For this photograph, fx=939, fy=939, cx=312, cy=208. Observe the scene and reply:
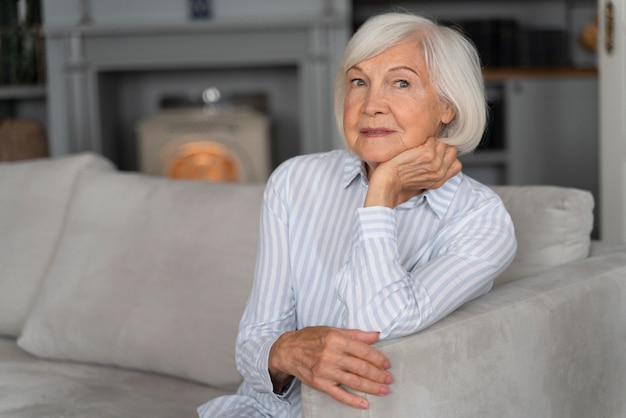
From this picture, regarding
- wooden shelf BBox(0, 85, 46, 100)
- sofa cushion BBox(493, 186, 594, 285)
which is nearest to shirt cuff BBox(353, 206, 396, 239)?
sofa cushion BBox(493, 186, 594, 285)

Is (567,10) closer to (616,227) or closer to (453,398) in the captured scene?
(616,227)

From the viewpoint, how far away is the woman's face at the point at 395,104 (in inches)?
56.4

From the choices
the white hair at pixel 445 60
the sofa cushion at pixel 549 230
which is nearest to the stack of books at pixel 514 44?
the sofa cushion at pixel 549 230

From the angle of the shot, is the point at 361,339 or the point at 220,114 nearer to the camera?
the point at 361,339

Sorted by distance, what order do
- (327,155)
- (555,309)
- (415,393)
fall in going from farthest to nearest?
(327,155), (555,309), (415,393)

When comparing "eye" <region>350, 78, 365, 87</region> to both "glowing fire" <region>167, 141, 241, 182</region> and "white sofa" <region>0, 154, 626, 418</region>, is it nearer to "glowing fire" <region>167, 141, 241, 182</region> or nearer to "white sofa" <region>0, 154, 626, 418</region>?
"white sofa" <region>0, 154, 626, 418</region>

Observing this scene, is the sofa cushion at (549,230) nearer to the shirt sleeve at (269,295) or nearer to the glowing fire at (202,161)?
the shirt sleeve at (269,295)

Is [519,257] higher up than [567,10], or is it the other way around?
[567,10]

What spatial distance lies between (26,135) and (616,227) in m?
3.19

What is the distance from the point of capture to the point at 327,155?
1.64m

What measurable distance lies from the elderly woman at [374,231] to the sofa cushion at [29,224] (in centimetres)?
84

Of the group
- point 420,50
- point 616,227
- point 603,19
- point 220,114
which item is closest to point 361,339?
point 420,50

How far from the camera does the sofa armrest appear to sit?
1243 millimetres

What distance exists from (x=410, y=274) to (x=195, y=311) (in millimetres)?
664
